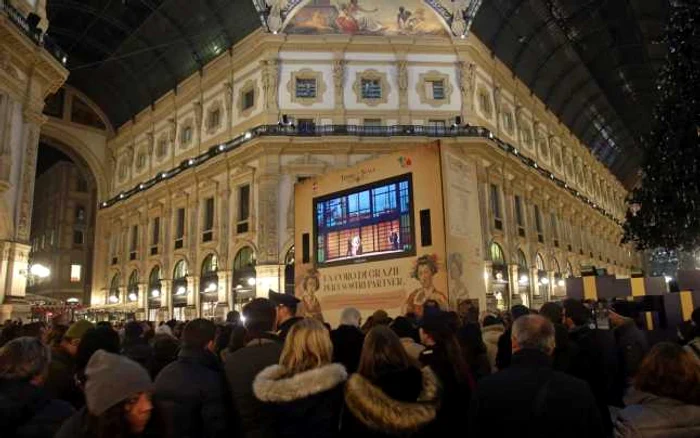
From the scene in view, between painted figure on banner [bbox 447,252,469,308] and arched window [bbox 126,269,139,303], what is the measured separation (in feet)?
92.3

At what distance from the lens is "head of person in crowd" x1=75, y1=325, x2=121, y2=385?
178 inches

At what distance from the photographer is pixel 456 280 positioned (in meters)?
11.9

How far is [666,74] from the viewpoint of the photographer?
47.6ft

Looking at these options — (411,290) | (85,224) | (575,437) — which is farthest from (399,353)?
(85,224)

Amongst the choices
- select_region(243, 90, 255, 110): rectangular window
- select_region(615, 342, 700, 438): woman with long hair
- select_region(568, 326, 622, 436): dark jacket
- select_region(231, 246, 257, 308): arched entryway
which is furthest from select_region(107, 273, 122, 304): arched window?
select_region(615, 342, 700, 438): woman with long hair

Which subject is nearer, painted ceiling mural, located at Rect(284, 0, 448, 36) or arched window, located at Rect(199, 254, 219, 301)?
painted ceiling mural, located at Rect(284, 0, 448, 36)

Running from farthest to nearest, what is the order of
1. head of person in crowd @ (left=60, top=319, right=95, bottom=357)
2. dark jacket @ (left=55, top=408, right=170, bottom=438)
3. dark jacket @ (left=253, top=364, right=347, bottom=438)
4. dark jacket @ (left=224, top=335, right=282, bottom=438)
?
1. head of person in crowd @ (left=60, top=319, right=95, bottom=357)
2. dark jacket @ (left=224, top=335, right=282, bottom=438)
3. dark jacket @ (left=253, top=364, right=347, bottom=438)
4. dark jacket @ (left=55, top=408, right=170, bottom=438)

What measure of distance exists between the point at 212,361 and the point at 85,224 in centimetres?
4795

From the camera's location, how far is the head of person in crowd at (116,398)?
87.9 inches

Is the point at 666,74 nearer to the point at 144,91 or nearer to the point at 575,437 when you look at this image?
the point at 575,437

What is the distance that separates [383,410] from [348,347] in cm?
201

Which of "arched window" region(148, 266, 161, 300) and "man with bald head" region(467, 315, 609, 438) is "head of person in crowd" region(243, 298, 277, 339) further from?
"arched window" region(148, 266, 161, 300)

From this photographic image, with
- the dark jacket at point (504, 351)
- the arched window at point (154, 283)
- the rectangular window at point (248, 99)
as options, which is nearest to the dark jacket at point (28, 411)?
the dark jacket at point (504, 351)

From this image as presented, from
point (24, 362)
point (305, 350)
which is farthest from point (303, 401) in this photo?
point (24, 362)
